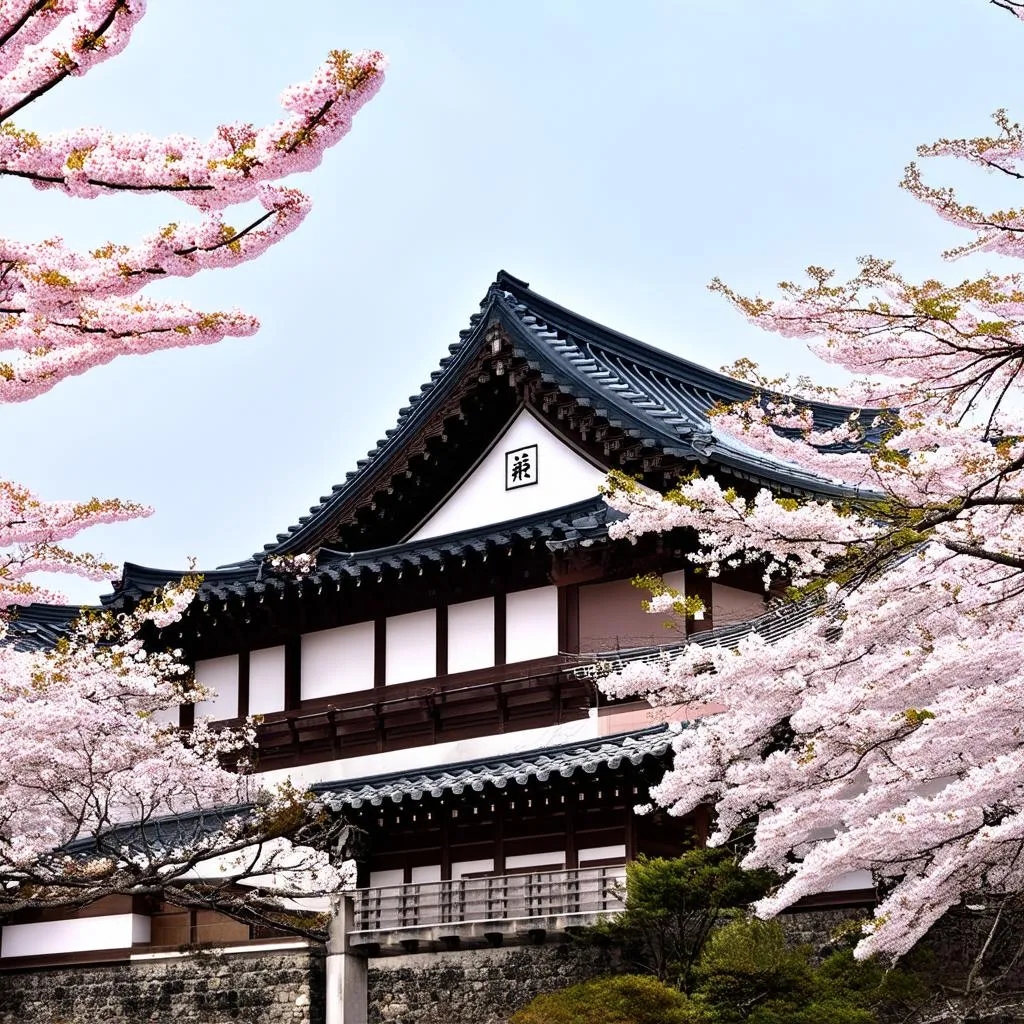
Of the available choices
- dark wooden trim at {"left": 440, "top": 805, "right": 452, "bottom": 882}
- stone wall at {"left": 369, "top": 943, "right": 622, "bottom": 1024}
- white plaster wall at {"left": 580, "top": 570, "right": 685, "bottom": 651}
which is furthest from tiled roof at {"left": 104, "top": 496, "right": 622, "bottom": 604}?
stone wall at {"left": 369, "top": 943, "right": 622, "bottom": 1024}

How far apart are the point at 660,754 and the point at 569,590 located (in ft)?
14.8

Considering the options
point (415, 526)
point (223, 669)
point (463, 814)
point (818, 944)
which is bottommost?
point (818, 944)

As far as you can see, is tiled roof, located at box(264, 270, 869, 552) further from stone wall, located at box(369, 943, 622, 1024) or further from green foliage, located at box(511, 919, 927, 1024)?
green foliage, located at box(511, 919, 927, 1024)

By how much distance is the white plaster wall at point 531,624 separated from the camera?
79.3 ft

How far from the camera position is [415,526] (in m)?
27.9

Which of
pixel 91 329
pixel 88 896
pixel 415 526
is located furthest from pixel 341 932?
pixel 91 329

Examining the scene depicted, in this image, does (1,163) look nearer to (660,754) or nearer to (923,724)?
(923,724)

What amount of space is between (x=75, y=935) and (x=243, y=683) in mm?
4750

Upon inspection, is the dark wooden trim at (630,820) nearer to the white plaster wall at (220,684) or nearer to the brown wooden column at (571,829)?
the brown wooden column at (571,829)

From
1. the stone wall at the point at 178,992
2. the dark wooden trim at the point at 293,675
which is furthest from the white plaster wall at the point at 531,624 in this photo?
the stone wall at the point at 178,992

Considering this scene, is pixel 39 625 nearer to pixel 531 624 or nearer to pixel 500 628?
pixel 500 628

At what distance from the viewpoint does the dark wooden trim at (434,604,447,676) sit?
25.3 meters

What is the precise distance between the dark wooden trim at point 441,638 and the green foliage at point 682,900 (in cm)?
692

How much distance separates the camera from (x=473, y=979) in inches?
858
